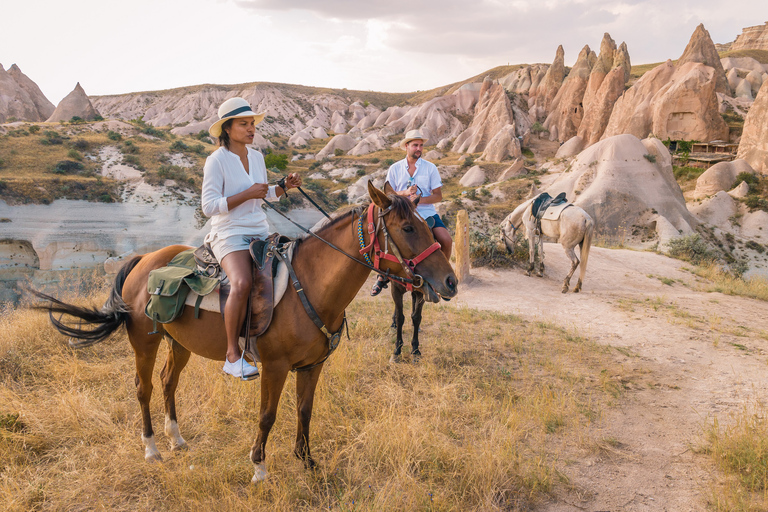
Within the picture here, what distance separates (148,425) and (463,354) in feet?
12.3

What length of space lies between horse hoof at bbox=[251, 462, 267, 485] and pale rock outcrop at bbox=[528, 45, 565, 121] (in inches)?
2001

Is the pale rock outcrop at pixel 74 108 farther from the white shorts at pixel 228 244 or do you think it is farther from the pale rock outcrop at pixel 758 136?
the pale rock outcrop at pixel 758 136

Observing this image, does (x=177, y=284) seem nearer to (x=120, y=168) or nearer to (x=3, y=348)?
(x=3, y=348)

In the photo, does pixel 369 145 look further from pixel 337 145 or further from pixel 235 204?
pixel 235 204

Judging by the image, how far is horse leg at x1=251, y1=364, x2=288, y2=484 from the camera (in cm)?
268

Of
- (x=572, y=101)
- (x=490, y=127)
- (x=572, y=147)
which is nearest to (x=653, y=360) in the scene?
(x=572, y=147)

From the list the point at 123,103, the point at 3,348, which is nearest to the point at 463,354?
the point at 3,348

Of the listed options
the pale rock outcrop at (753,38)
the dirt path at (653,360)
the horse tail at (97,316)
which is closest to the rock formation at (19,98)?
the horse tail at (97,316)

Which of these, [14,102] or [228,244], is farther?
[14,102]

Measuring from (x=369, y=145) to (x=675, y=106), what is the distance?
1228 inches

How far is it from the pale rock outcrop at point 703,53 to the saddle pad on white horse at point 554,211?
1424 inches

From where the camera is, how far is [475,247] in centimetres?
1127

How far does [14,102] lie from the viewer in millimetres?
45750

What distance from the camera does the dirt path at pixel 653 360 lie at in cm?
300
